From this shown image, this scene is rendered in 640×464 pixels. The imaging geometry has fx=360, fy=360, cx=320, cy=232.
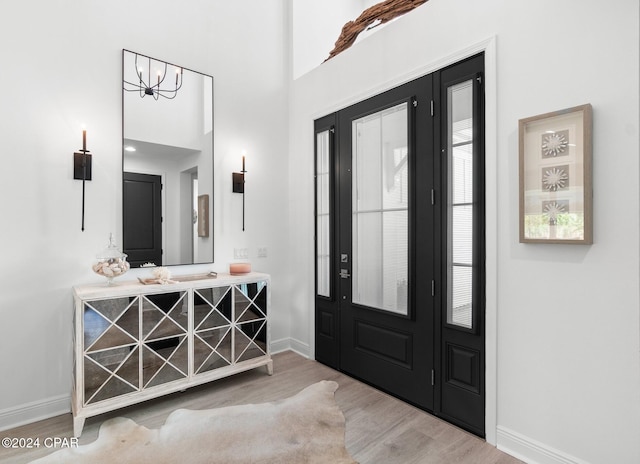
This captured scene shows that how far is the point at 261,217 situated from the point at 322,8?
2458 millimetres

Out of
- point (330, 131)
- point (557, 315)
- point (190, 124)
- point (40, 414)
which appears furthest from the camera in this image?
point (330, 131)

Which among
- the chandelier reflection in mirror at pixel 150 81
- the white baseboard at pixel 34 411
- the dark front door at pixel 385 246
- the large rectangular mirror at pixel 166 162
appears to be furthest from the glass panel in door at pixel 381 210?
the white baseboard at pixel 34 411

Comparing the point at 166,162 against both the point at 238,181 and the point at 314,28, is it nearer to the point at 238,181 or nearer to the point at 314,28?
the point at 238,181

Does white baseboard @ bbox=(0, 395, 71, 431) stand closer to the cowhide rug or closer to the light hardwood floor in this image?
the light hardwood floor

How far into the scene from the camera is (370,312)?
286 cm

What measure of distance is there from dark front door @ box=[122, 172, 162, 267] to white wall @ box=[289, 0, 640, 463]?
88.3 inches

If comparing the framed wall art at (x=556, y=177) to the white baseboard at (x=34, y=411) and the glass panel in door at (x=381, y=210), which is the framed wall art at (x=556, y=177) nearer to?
the glass panel in door at (x=381, y=210)

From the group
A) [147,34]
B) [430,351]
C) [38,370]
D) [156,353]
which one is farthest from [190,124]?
[430,351]

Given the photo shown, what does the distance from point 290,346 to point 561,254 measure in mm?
2662

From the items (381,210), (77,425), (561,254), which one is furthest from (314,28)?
(77,425)

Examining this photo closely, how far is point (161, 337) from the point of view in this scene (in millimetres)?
2486

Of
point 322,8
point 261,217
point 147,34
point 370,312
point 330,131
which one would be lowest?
point 370,312

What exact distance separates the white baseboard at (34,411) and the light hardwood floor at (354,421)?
4 centimetres

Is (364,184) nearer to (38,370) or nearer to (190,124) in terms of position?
(190,124)
